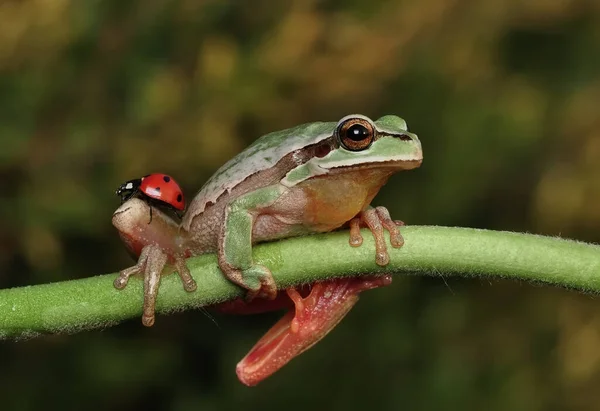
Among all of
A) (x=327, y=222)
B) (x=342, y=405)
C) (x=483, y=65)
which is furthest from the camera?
(x=483, y=65)

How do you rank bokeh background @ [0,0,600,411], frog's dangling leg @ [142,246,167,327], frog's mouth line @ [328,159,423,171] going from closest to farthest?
frog's dangling leg @ [142,246,167,327]
frog's mouth line @ [328,159,423,171]
bokeh background @ [0,0,600,411]

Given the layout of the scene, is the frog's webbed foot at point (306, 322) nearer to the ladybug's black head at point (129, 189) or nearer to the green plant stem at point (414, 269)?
the green plant stem at point (414, 269)

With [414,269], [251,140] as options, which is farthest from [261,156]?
[251,140]

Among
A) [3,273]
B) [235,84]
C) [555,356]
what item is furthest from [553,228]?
[3,273]

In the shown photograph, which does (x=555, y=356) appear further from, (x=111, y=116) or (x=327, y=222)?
(x=327, y=222)

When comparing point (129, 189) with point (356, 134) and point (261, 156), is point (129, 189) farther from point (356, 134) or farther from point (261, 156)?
point (356, 134)

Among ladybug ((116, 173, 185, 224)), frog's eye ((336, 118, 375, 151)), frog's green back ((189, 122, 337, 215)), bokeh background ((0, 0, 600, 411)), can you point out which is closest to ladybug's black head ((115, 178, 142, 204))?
ladybug ((116, 173, 185, 224))

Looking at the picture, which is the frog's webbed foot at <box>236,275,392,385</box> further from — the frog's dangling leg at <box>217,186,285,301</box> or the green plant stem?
the green plant stem
